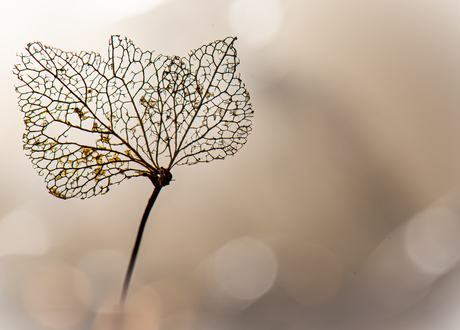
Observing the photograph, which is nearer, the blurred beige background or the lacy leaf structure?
the lacy leaf structure

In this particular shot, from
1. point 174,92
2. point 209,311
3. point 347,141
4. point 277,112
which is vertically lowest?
point 209,311

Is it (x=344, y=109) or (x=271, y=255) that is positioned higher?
(x=344, y=109)

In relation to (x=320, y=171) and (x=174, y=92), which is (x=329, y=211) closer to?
(x=320, y=171)

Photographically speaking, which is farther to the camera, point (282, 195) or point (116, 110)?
point (282, 195)

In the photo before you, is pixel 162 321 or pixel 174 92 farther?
pixel 162 321

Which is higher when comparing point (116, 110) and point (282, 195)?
point (116, 110)

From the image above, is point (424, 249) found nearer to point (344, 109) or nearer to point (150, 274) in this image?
point (344, 109)

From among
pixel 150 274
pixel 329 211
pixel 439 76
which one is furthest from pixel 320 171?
pixel 150 274

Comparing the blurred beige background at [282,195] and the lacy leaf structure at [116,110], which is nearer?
the lacy leaf structure at [116,110]
